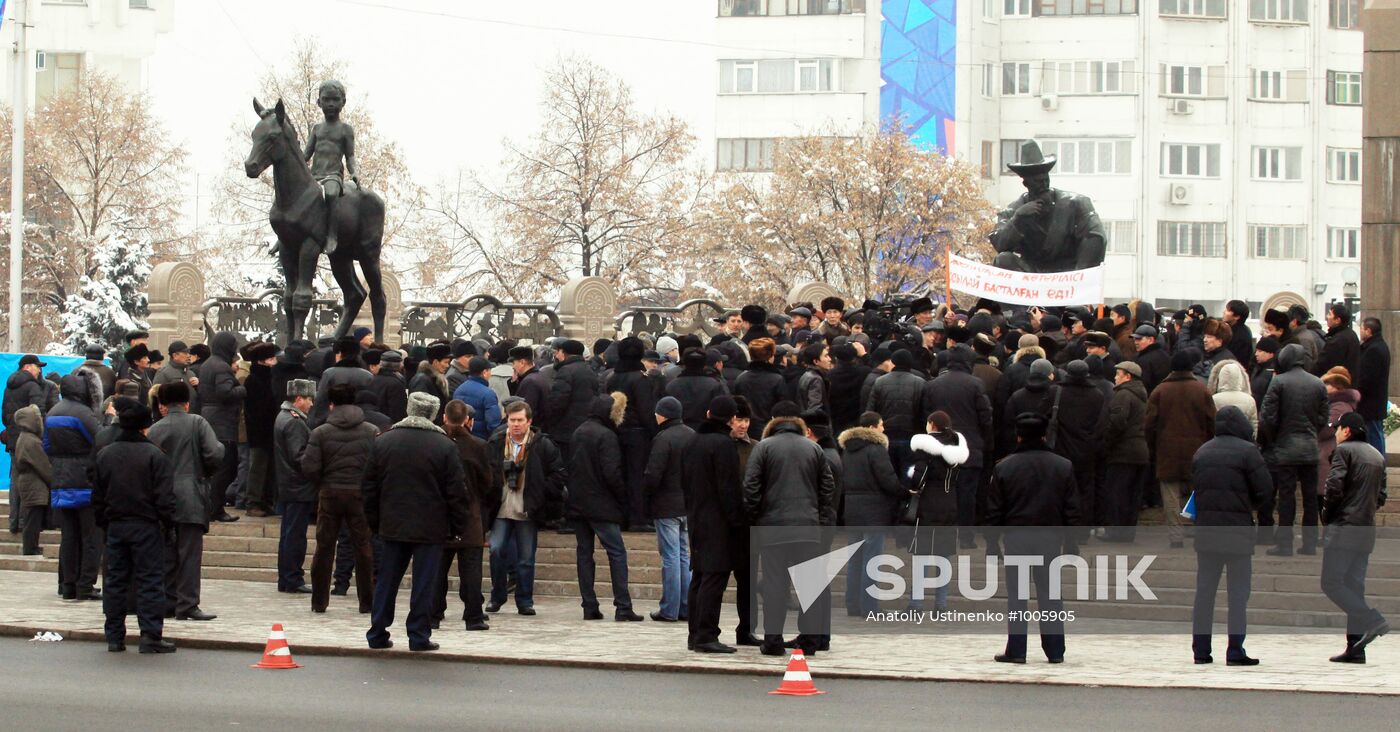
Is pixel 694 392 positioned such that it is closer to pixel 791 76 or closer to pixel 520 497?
pixel 520 497

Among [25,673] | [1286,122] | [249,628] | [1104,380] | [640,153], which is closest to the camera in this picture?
[25,673]

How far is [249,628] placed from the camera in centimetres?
1677

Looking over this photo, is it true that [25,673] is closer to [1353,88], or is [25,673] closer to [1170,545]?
[1170,545]

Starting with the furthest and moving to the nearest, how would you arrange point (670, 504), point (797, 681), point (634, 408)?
point (634, 408)
point (670, 504)
point (797, 681)

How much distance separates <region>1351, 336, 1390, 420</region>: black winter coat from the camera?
21.5 meters

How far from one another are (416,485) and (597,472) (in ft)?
8.57

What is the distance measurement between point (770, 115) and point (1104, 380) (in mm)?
62903

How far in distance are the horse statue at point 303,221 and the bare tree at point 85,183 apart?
140 ft

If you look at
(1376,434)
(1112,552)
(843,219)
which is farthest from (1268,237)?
(1112,552)

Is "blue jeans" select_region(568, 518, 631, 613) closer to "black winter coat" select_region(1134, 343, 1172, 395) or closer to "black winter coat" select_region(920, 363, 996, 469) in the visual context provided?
"black winter coat" select_region(920, 363, 996, 469)

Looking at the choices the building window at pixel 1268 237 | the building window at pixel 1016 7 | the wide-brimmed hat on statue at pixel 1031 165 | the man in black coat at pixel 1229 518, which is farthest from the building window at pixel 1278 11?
the man in black coat at pixel 1229 518

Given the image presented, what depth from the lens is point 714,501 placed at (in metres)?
15.6

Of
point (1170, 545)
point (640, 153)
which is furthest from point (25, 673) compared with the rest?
point (640, 153)

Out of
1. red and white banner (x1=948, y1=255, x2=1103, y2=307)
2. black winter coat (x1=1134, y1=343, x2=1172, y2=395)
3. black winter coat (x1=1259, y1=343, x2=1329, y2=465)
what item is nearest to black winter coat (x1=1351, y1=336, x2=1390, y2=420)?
black winter coat (x1=1134, y1=343, x2=1172, y2=395)
